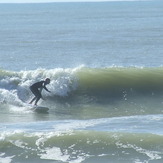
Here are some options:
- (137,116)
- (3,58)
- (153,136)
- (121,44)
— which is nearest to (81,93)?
(137,116)

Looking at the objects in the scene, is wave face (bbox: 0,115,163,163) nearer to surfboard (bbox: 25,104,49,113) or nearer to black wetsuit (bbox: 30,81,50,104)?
surfboard (bbox: 25,104,49,113)

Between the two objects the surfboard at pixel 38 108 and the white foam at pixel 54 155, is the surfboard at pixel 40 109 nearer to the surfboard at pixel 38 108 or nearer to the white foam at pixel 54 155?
the surfboard at pixel 38 108

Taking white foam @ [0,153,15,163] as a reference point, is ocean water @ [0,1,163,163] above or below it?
above

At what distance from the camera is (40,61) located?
127 ft

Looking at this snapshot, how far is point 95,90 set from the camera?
82.6 ft

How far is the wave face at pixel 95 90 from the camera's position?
73.9ft

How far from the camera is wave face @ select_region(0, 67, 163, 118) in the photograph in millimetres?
22531

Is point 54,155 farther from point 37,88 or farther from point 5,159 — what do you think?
point 37,88

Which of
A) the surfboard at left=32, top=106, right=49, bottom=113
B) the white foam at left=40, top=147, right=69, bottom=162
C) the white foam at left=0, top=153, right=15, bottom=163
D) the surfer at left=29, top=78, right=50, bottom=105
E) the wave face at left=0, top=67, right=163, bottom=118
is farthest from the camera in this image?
the wave face at left=0, top=67, right=163, bottom=118

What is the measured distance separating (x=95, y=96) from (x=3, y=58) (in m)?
17.1

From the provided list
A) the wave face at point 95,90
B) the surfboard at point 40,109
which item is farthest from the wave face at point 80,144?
the wave face at point 95,90

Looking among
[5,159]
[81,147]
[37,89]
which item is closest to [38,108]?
[37,89]

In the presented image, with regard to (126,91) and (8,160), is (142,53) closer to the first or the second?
(126,91)

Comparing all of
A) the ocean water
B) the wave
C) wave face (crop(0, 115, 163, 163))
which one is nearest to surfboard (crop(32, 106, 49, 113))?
the ocean water
